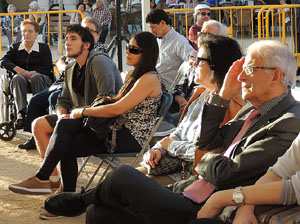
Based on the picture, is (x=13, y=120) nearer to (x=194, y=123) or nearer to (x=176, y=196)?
(x=194, y=123)

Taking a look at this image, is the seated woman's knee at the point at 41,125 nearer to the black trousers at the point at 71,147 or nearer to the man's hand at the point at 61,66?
the black trousers at the point at 71,147

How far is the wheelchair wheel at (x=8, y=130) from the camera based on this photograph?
8.65 meters

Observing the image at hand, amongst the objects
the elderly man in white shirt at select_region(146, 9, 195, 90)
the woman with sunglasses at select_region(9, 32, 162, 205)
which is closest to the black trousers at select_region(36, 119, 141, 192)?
the woman with sunglasses at select_region(9, 32, 162, 205)

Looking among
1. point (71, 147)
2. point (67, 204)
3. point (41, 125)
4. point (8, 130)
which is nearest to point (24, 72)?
point (8, 130)

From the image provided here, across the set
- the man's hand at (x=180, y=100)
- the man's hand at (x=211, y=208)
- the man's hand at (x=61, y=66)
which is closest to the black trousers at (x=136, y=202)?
the man's hand at (x=211, y=208)

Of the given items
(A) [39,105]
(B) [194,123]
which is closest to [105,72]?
(B) [194,123]

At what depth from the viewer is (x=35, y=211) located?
5.54 m

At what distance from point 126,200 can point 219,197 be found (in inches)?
21.5

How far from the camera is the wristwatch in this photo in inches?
118

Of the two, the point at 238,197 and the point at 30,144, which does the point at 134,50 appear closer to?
the point at 238,197

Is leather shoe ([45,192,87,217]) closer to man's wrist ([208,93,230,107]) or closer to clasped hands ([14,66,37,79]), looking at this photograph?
man's wrist ([208,93,230,107])

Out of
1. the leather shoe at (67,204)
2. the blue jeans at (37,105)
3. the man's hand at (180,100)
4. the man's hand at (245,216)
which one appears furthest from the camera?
the blue jeans at (37,105)

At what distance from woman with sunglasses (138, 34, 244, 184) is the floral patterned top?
0.79 metres

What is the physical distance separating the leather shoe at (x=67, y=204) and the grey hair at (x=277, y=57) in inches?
50.9
